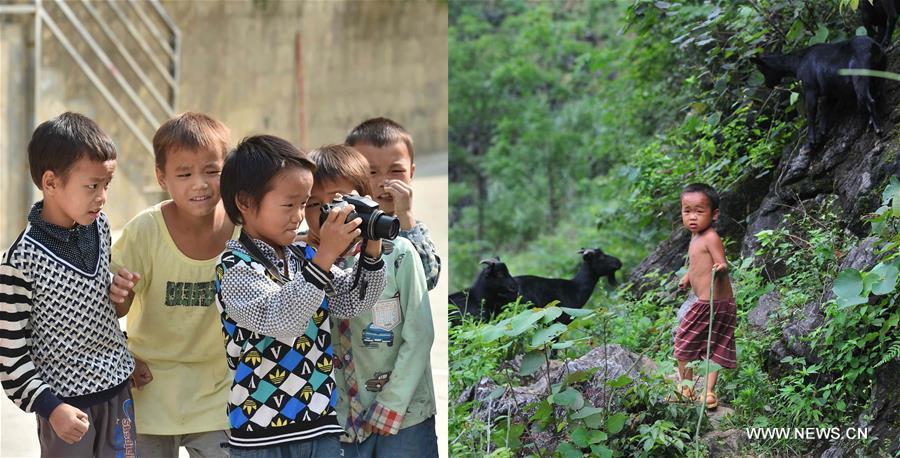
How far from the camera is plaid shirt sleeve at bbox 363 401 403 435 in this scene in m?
2.38

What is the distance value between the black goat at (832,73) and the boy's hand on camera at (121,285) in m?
2.02

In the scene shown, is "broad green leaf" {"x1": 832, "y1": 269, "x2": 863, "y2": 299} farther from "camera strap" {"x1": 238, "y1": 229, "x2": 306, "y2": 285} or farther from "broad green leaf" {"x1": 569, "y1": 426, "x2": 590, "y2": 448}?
"camera strap" {"x1": 238, "y1": 229, "x2": 306, "y2": 285}

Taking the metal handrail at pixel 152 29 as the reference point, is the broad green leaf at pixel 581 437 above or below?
below

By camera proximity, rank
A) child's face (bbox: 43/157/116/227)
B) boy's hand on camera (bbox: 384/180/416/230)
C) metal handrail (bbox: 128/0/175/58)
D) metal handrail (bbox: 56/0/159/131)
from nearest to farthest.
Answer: child's face (bbox: 43/157/116/227) → boy's hand on camera (bbox: 384/180/416/230) → metal handrail (bbox: 56/0/159/131) → metal handrail (bbox: 128/0/175/58)

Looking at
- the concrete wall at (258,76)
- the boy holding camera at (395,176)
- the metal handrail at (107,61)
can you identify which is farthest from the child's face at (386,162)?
the metal handrail at (107,61)

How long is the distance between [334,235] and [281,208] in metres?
0.16

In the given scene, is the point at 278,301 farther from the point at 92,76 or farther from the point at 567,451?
the point at 92,76

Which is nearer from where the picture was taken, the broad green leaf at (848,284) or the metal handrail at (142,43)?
the broad green leaf at (848,284)

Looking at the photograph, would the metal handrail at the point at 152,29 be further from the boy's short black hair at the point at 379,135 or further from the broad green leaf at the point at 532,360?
the broad green leaf at the point at 532,360

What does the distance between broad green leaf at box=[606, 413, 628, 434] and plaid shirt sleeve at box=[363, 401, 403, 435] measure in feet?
2.52

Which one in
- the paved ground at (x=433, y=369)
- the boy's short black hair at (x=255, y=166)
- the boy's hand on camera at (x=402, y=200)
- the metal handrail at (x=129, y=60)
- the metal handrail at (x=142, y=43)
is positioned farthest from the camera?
the metal handrail at (x=142, y=43)

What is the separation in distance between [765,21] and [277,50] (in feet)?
24.5

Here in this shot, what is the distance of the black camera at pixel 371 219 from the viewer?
2.09m

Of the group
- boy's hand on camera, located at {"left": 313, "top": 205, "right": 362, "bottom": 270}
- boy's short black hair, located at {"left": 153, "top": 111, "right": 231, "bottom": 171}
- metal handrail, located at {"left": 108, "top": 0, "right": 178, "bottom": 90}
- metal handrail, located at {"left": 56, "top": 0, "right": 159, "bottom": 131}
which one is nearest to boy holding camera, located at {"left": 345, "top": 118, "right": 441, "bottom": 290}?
boy's short black hair, located at {"left": 153, "top": 111, "right": 231, "bottom": 171}
